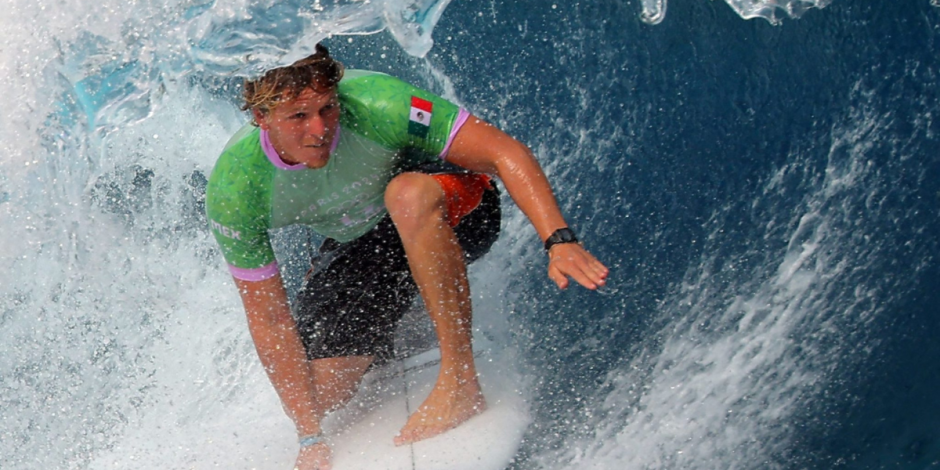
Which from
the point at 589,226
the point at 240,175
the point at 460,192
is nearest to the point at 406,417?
the point at 460,192

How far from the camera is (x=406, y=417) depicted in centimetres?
258

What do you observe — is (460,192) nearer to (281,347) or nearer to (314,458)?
(281,347)

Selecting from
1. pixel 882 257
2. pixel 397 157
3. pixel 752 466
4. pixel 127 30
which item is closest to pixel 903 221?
pixel 882 257

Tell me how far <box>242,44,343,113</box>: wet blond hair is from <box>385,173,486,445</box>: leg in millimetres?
281

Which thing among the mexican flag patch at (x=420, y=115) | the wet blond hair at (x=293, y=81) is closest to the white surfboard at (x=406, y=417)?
the mexican flag patch at (x=420, y=115)

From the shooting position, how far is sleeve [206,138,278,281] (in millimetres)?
2164

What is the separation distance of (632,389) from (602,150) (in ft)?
3.18

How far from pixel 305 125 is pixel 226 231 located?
Answer: 1.14 ft

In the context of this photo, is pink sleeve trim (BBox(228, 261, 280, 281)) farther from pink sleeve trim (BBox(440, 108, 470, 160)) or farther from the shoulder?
pink sleeve trim (BBox(440, 108, 470, 160))

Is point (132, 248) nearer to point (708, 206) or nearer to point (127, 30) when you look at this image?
point (127, 30)

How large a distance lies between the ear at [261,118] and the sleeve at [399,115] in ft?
0.56

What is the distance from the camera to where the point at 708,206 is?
320 cm

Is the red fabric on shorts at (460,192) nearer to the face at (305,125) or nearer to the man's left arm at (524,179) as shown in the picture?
the man's left arm at (524,179)

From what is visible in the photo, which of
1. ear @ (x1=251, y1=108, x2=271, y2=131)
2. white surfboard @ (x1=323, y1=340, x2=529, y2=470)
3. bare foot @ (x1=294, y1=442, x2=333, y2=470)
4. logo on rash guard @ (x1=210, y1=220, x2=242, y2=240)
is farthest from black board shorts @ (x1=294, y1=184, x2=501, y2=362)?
ear @ (x1=251, y1=108, x2=271, y2=131)
